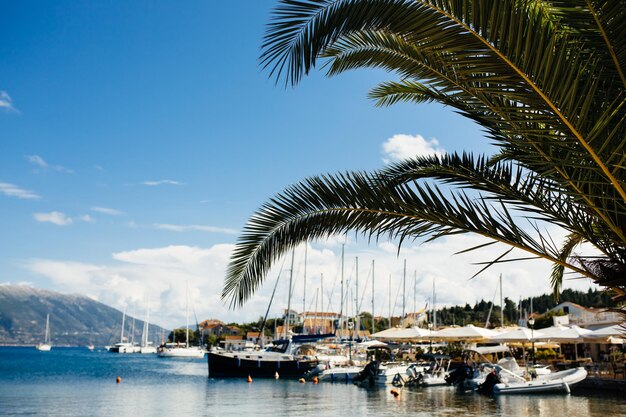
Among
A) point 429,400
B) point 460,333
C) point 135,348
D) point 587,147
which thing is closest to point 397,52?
point 587,147

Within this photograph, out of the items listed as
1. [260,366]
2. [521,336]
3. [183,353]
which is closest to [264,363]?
[260,366]

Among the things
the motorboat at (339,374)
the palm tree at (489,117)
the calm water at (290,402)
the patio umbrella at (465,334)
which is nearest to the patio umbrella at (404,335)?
the patio umbrella at (465,334)

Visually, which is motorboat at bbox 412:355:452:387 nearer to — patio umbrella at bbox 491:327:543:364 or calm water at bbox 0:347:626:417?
calm water at bbox 0:347:626:417

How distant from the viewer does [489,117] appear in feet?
14.6

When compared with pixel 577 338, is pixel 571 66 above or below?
above

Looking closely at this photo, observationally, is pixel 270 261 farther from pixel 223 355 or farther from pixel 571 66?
pixel 223 355

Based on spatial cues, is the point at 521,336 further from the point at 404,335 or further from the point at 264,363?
the point at 264,363

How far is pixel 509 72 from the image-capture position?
12.4 feet

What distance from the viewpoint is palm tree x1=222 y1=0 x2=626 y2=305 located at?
3.70 m

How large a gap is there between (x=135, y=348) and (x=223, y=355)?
4266 inches

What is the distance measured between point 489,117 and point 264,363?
43.1 m

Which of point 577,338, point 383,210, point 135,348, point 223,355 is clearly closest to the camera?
point 383,210

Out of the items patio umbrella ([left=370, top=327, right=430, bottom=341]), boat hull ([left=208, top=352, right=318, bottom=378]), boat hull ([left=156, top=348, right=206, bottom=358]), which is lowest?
boat hull ([left=156, top=348, right=206, bottom=358])

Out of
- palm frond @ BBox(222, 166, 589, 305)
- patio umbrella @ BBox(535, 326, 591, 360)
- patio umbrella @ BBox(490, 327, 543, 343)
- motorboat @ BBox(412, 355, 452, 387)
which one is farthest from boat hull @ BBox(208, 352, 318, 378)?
palm frond @ BBox(222, 166, 589, 305)
